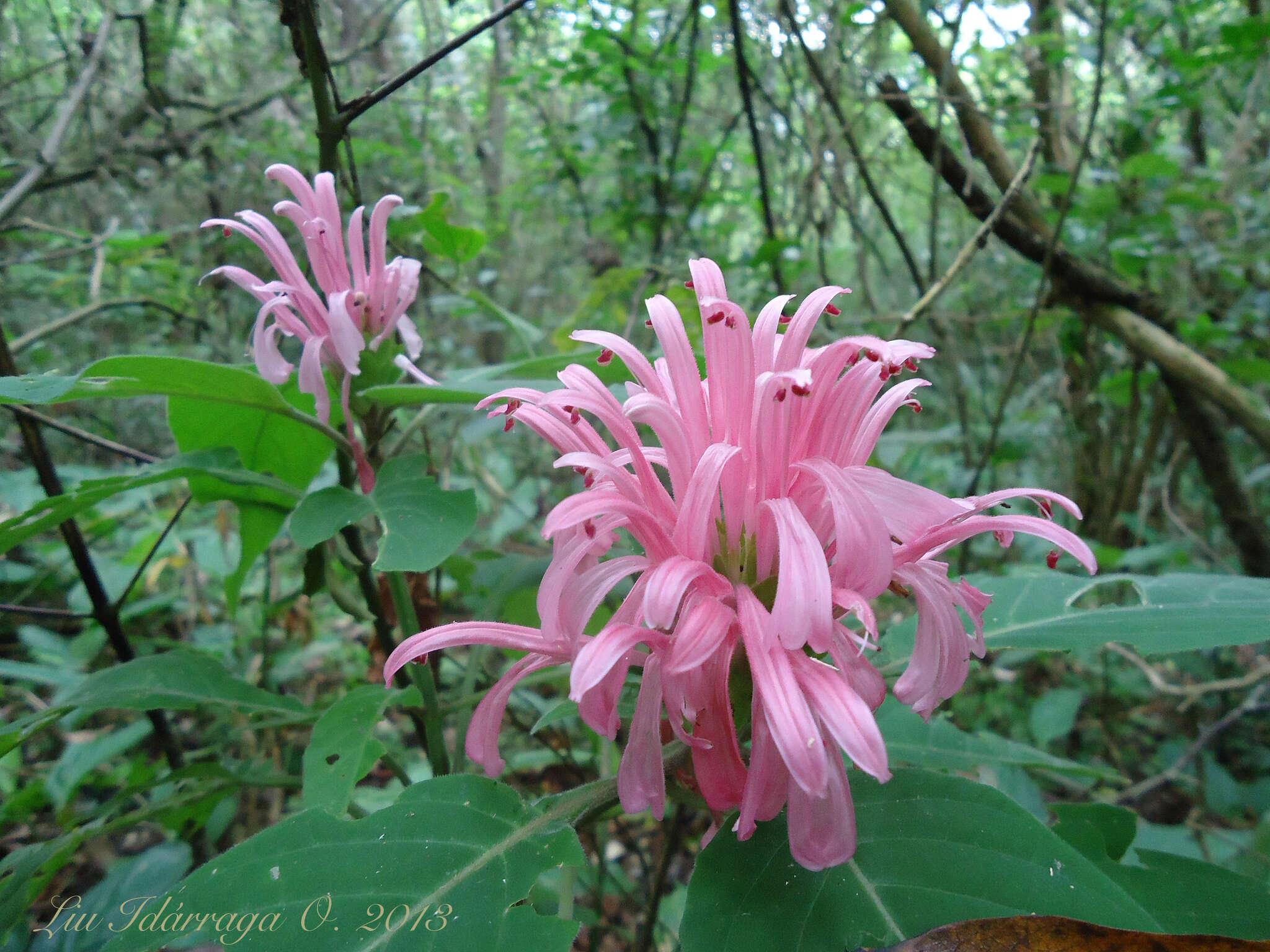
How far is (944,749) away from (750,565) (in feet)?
1.90

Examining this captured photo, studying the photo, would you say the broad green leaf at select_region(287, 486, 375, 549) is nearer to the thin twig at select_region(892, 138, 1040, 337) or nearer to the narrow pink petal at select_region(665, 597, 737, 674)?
the narrow pink petal at select_region(665, 597, 737, 674)

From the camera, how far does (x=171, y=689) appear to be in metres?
1.07

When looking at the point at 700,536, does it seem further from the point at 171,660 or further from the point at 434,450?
the point at 434,450

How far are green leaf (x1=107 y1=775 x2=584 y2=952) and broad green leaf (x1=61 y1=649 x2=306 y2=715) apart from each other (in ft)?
1.44

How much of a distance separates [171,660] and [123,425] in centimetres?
370

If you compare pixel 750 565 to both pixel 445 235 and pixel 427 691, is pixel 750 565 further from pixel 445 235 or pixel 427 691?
pixel 445 235

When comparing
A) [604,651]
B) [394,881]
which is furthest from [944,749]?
[394,881]

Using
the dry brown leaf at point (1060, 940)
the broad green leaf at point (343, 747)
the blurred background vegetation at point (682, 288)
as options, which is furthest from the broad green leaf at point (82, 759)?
the dry brown leaf at point (1060, 940)

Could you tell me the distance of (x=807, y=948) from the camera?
0.64 meters

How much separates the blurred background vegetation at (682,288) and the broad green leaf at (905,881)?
67 cm

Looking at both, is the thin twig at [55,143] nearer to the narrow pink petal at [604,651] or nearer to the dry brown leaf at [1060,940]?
the narrow pink petal at [604,651]

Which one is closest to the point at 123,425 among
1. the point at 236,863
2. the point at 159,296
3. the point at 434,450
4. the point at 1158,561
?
the point at 159,296

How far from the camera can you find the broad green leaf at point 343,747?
861 millimetres

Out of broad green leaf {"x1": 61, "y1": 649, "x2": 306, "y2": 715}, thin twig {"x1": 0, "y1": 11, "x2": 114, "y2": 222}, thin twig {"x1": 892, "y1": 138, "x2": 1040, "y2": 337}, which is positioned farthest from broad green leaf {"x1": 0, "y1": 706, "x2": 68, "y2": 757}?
thin twig {"x1": 892, "y1": 138, "x2": 1040, "y2": 337}
